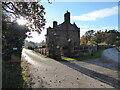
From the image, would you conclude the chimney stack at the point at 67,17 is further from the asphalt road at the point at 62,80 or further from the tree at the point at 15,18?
the asphalt road at the point at 62,80

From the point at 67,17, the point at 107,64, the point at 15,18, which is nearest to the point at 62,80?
the point at 15,18

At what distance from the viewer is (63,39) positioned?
22.0 metres

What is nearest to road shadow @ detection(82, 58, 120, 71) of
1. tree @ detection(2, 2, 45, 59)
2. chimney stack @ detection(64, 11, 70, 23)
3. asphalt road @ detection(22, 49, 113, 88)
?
asphalt road @ detection(22, 49, 113, 88)

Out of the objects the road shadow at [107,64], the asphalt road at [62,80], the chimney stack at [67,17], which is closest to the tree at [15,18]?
the asphalt road at [62,80]

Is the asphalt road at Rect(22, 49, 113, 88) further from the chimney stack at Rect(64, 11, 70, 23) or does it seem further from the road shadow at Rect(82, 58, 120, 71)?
the chimney stack at Rect(64, 11, 70, 23)

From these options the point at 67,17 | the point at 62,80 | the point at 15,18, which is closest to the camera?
the point at 62,80

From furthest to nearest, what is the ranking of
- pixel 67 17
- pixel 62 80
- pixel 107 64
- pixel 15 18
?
pixel 67 17, pixel 107 64, pixel 15 18, pixel 62 80

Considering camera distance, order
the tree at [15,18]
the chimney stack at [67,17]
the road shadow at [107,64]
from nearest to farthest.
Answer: the tree at [15,18] → the road shadow at [107,64] → the chimney stack at [67,17]

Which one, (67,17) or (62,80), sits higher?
(67,17)

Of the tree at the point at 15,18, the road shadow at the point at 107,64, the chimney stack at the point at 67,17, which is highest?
the chimney stack at the point at 67,17

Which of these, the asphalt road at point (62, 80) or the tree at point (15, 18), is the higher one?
the tree at point (15, 18)

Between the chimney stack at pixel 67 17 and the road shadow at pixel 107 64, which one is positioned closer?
the road shadow at pixel 107 64

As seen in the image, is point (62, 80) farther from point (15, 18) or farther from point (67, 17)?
point (67, 17)

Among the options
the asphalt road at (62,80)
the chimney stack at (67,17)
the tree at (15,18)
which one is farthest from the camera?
the chimney stack at (67,17)
